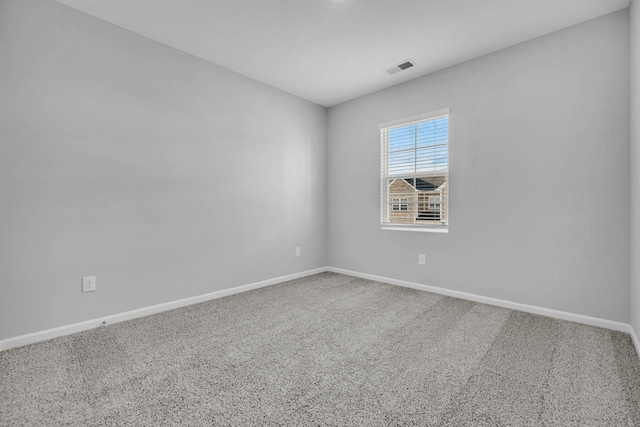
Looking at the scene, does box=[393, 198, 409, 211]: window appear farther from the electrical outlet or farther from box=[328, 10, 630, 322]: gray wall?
the electrical outlet

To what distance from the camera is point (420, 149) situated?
3465 millimetres

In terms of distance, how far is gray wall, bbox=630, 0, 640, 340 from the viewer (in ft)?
6.28

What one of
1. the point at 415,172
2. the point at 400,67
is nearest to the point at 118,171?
the point at 400,67

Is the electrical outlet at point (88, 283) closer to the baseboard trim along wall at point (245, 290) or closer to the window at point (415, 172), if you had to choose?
the baseboard trim along wall at point (245, 290)

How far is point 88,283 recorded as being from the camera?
7.53 ft

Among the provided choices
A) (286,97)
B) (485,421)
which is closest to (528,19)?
(286,97)

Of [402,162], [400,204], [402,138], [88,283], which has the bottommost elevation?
[88,283]

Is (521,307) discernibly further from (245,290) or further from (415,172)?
(245,290)

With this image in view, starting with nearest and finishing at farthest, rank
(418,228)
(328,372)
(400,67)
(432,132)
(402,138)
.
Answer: (328,372) → (400,67) → (432,132) → (418,228) → (402,138)

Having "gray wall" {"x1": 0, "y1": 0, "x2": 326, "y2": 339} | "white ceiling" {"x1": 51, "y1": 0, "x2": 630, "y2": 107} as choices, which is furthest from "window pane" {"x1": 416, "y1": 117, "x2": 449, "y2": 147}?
"gray wall" {"x1": 0, "y1": 0, "x2": 326, "y2": 339}

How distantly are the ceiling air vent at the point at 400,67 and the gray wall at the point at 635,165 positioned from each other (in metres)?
1.67

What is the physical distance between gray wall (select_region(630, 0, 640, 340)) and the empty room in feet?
0.14

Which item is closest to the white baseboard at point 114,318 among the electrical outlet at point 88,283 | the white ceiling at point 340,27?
the electrical outlet at point 88,283

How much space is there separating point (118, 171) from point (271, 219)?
172cm
